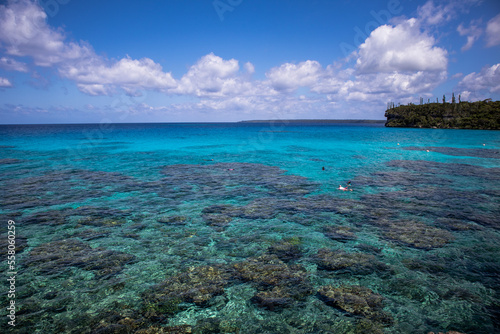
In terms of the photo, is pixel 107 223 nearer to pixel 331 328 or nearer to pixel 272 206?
pixel 272 206

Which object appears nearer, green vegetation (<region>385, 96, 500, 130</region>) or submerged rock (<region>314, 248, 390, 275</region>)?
submerged rock (<region>314, 248, 390, 275</region>)

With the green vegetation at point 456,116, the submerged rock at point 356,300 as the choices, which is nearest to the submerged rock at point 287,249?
the submerged rock at point 356,300

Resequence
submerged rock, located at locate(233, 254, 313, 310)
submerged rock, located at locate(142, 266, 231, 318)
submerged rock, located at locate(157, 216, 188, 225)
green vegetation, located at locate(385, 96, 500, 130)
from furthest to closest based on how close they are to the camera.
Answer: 1. green vegetation, located at locate(385, 96, 500, 130)
2. submerged rock, located at locate(157, 216, 188, 225)
3. submerged rock, located at locate(233, 254, 313, 310)
4. submerged rock, located at locate(142, 266, 231, 318)

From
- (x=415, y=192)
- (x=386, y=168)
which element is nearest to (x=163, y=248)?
(x=415, y=192)

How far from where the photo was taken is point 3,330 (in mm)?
7359

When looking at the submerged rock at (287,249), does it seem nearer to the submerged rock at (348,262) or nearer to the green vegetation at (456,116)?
the submerged rock at (348,262)

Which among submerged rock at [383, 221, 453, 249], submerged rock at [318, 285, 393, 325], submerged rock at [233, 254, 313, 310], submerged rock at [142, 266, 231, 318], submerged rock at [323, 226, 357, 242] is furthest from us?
submerged rock at [323, 226, 357, 242]

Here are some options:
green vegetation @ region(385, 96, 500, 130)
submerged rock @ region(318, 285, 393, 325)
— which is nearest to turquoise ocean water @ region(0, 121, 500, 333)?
submerged rock @ region(318, 285, 393, 325)

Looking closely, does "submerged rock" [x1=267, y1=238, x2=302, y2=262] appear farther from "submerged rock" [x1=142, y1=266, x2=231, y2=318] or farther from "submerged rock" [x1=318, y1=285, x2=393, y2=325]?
"submerged rock" [x1=142, y1=266, x2=231, y2=318]

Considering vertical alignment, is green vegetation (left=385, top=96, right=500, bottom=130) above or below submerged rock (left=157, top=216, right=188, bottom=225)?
above

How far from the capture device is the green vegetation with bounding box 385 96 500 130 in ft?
416

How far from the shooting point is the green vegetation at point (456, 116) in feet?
416

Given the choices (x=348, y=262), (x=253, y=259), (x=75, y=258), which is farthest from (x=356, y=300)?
(x=75, y=258)

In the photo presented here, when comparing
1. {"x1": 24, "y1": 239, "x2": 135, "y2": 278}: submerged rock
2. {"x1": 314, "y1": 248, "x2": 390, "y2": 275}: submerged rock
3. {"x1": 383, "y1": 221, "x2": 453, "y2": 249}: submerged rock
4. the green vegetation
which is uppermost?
the green vegetation
